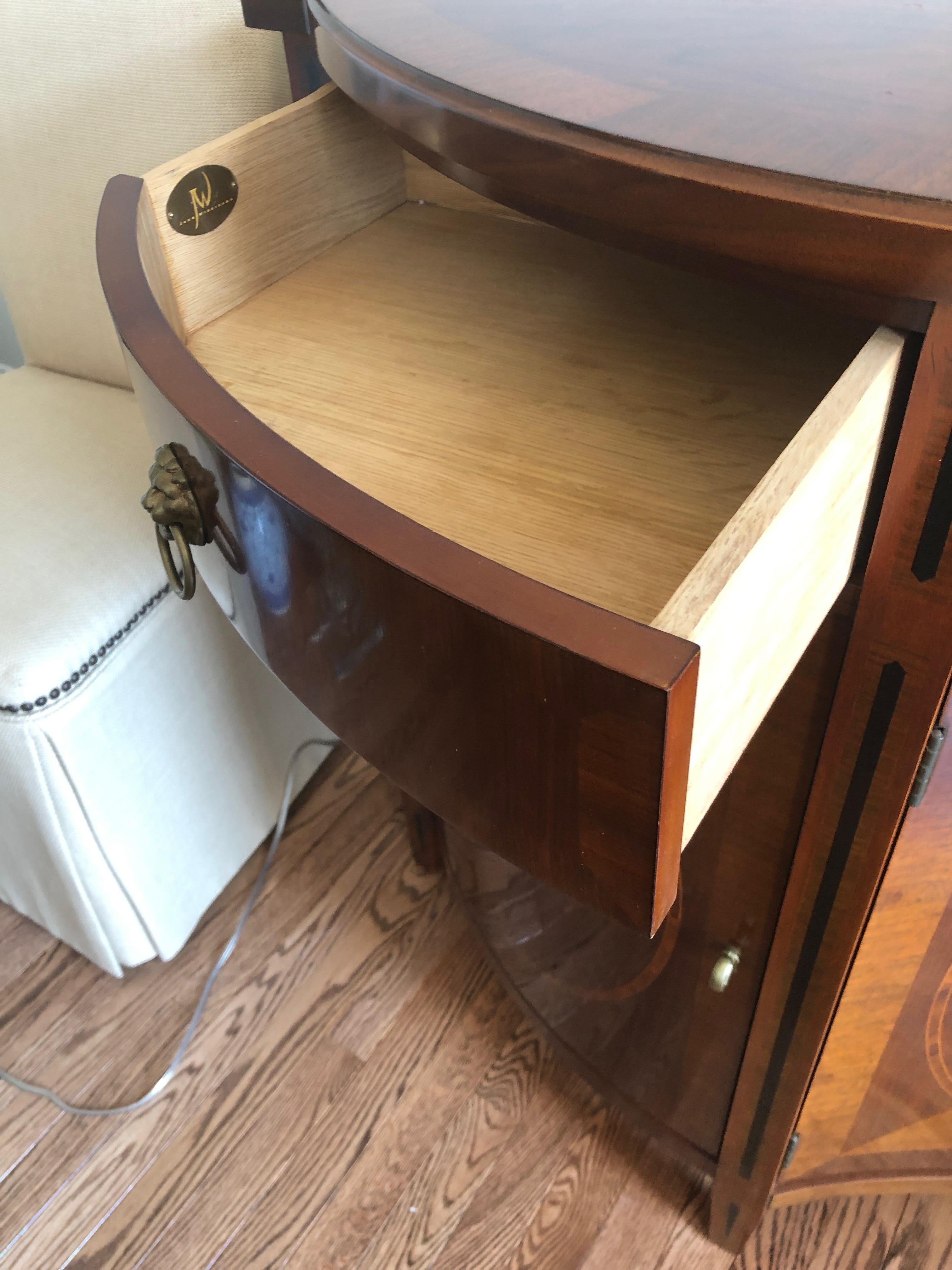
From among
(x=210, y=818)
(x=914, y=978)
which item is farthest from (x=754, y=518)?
(x=210, y=818)

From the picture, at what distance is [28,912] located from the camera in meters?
0.94

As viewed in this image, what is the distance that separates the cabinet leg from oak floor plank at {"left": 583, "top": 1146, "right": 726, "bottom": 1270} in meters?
0.33

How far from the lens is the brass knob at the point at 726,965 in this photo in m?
0.51

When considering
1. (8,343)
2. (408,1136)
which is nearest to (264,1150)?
(408,1136)

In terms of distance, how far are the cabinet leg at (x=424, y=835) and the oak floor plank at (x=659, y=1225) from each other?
13.2 inches

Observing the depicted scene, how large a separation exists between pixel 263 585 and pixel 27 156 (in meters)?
0.79

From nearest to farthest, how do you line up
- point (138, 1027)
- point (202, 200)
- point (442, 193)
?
point (202, 200) < point (442, 193) < point (138, 1027)

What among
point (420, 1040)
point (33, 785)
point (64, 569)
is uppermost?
point (64, 569)

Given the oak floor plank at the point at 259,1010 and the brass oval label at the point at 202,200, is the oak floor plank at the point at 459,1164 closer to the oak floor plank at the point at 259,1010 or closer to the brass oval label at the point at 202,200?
the oak floor plank at the point at 259,1010

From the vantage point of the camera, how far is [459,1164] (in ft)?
2.59

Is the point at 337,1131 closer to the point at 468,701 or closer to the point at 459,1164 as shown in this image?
the point at 459,1164

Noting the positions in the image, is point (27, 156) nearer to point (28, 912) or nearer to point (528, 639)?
point (28, 912)

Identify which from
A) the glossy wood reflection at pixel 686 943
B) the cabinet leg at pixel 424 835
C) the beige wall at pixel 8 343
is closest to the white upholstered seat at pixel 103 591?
the cabinet leg at pixel 424 835

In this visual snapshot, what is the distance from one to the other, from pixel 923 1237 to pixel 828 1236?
0.07m
